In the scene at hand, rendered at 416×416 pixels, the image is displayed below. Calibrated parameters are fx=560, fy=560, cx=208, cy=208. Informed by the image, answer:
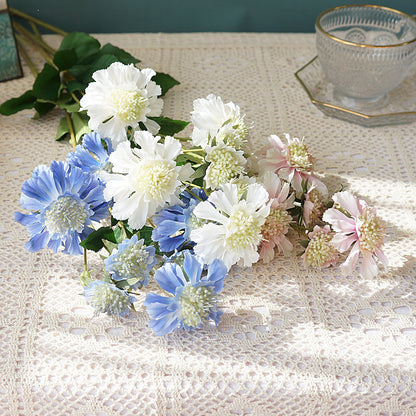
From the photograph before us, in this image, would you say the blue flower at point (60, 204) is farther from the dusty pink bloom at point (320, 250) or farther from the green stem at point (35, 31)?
the green stem at point (35, 31)

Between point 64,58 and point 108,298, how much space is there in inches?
23.5

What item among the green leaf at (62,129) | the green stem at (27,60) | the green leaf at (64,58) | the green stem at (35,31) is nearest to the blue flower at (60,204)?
the green leaf at (62,129)

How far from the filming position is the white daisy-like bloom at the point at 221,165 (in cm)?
69

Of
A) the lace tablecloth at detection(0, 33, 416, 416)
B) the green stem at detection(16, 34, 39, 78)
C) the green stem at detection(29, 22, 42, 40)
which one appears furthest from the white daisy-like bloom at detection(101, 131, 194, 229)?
the green stem at detection(29, 22, 42, 40)

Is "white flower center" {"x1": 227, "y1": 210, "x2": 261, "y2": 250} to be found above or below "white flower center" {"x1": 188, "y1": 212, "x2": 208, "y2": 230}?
above

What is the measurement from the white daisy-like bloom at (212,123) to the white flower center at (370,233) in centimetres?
19

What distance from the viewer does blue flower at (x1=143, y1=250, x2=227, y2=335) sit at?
2.08 feet

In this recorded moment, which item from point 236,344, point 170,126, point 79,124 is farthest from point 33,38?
point 236,344

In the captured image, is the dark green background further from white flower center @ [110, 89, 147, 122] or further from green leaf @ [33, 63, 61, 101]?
white flower center @ [110, 89, 147, 122]

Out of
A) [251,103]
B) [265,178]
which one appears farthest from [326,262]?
[251,103]

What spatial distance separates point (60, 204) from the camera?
0.67m

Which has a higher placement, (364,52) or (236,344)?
(364,52)

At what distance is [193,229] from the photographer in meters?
0.69

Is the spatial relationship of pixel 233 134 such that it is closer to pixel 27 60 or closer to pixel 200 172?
pixel 200 172
